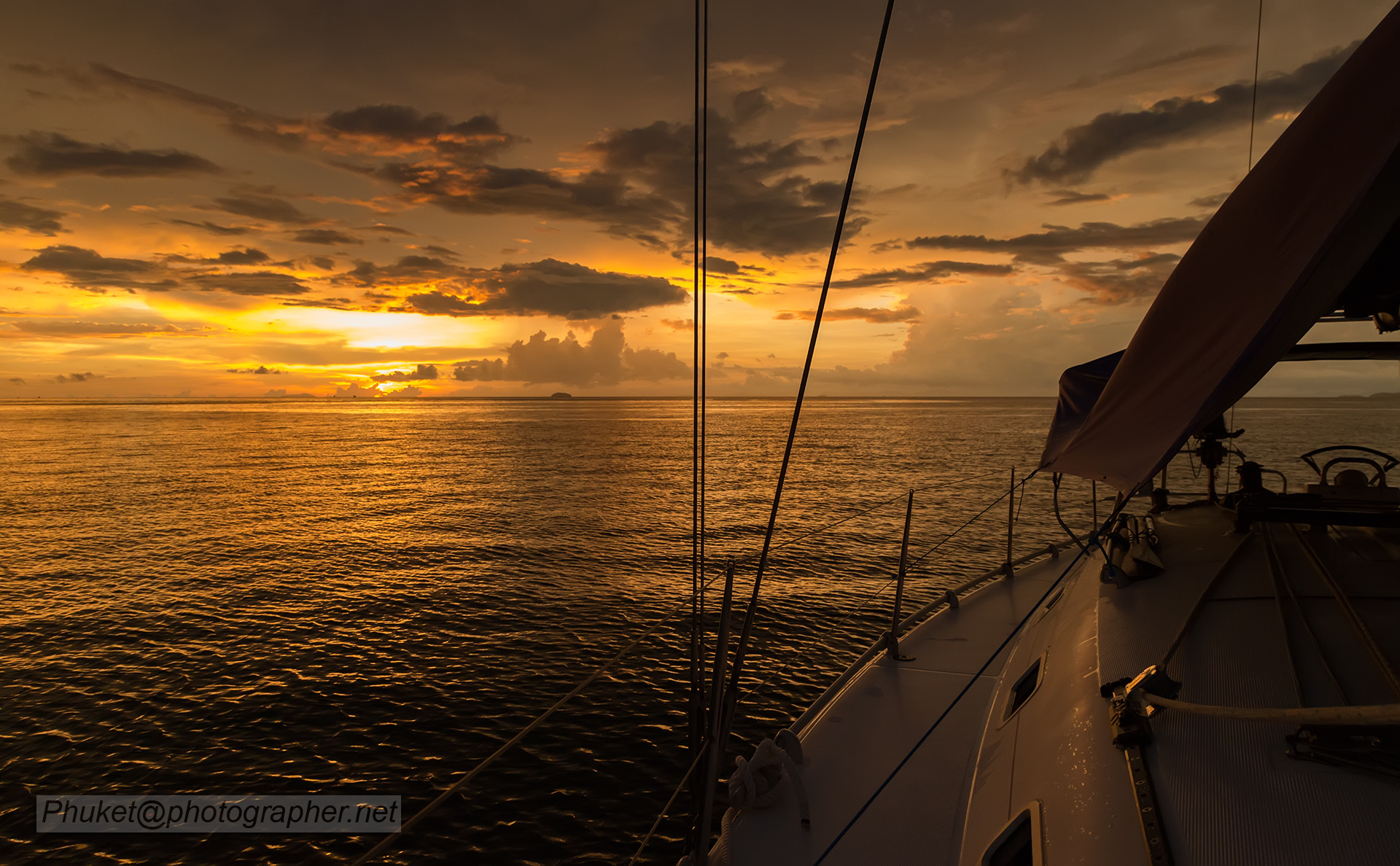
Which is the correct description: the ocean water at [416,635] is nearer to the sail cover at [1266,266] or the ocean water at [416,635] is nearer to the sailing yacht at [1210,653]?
the sailing yacht at [1210,653]

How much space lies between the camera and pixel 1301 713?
2.59 meters

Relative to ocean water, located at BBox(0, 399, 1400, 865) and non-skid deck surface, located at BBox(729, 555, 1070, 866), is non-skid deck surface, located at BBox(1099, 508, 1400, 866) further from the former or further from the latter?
ocean water, located at BBox(0, 399, 1400, 865)

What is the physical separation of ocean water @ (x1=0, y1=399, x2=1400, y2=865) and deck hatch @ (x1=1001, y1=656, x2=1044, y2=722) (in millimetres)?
5834

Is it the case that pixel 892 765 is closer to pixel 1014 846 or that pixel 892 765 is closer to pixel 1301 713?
pixel 1014 846

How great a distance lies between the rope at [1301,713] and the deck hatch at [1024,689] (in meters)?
1.87

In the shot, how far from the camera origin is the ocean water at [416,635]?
34.5 ft

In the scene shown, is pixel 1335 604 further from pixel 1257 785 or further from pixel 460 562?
pixel 460 562

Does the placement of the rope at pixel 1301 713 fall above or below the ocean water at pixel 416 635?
above

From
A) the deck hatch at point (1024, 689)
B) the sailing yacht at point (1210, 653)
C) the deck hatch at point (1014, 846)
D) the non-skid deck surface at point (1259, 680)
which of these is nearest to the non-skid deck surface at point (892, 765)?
the sailing yacht at point (1210, 653)

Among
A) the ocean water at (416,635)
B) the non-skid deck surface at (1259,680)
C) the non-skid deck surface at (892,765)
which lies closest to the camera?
the non-skid deck surface at (1259,680)

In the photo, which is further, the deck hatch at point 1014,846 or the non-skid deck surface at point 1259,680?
the deck hatch at point 1014,846

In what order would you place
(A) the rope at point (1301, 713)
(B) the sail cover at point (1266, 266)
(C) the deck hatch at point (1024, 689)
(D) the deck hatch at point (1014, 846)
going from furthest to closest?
(C) the deck hatch at point (1024, 689), (D) the deck hatch at point (1014, 846), (B) the sail cover at point (1266, 266), (A) the rope at point (1301, 713)

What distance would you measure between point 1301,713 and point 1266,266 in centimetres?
218

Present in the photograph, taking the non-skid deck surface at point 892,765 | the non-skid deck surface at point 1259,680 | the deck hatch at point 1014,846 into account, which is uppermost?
the non-skid deck surface at point 1259,680
